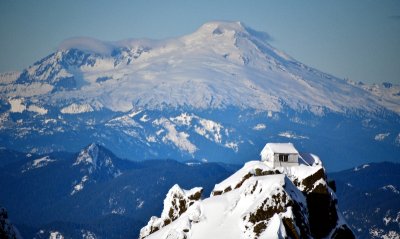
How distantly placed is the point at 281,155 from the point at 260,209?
5288 centimetres

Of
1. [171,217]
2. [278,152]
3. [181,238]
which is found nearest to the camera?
[181,238]

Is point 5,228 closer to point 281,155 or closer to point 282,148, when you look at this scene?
point 281,155

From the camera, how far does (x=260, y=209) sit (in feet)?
299

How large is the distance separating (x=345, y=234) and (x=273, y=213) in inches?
786

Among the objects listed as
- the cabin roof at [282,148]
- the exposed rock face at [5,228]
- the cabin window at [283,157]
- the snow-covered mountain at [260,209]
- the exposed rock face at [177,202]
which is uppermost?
the exposed rock face at [5,228]

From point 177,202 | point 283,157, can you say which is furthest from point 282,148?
point 177,202

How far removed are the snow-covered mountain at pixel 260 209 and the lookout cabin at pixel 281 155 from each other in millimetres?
26333

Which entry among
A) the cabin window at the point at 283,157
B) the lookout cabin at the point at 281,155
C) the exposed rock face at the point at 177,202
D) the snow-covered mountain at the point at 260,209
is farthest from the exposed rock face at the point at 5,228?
the cabin window at the point at 283,157

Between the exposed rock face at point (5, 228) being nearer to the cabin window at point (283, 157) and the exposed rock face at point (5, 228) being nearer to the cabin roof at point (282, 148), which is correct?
the cabin window at point (283, 157)

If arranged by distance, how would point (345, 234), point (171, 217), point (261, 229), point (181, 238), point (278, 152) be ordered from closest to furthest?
point (261, 229) < point (181, 238) < point (345, 234) < point (171, 217) < point (278, 152)

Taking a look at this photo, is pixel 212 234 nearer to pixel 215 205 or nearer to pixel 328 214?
pixel 215 205

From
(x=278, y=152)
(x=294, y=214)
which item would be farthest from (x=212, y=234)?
(x=278, y=152)

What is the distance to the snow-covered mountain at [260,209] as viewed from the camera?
90.5 m

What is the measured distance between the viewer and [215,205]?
324 feet
